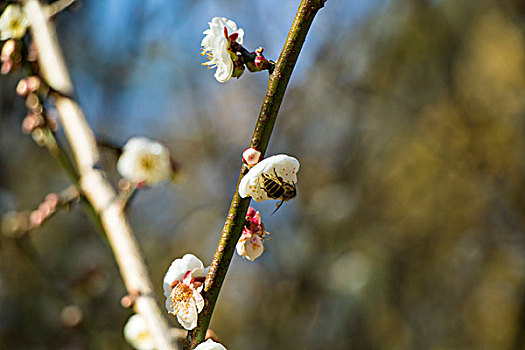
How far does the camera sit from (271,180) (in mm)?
738

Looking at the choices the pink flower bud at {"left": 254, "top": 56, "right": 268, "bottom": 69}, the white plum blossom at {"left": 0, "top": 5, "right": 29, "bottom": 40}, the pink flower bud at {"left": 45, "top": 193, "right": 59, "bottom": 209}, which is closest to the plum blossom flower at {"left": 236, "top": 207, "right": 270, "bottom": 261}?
the pink flower bud at {"left": 254, "top": 56, "right": 268, "bottom": 69}

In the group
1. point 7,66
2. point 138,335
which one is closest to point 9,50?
point 7,66

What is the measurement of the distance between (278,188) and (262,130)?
0.11 metres

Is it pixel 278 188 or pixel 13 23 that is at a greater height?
pixel 13 23

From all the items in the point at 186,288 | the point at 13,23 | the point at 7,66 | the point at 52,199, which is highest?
the point at 13,23

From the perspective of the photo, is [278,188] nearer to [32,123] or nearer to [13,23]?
[32,123]

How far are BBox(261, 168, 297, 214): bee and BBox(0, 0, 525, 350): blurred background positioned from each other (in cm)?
258

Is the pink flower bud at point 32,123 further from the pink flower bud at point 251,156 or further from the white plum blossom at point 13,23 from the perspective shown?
the pink flower bud at point 251,156

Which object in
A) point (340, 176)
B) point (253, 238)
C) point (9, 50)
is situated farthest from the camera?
point (340, 176)

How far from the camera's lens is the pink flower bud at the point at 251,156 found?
0.67 metres

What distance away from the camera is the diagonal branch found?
983 mm

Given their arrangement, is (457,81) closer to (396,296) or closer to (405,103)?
(405,103)

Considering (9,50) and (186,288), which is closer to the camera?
(186,288)

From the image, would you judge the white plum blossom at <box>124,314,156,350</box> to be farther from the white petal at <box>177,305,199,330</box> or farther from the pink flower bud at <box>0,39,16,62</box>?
the pink flower bud at <box>0,39,16,62</box>
